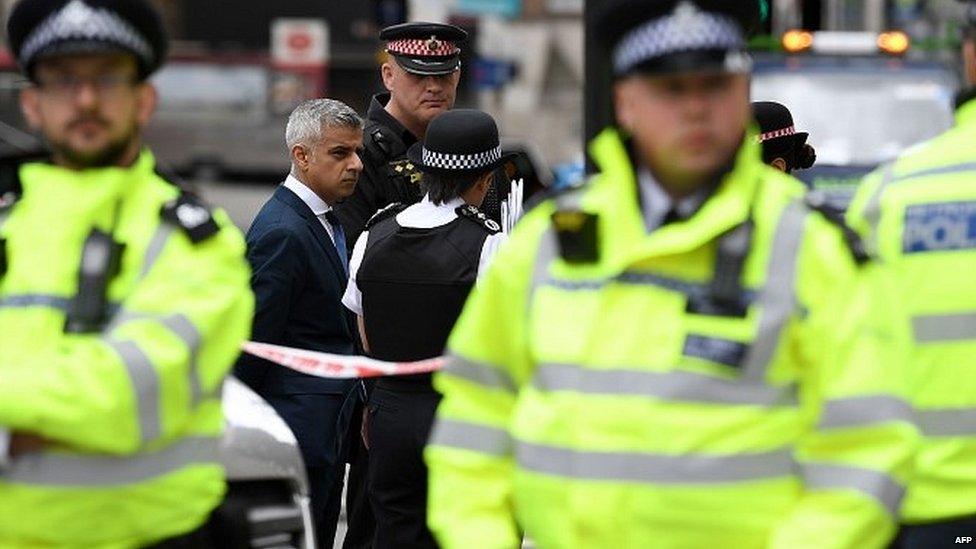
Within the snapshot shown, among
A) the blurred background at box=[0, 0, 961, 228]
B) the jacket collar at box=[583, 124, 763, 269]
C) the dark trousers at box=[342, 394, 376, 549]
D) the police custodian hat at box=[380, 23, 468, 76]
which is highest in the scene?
the jacket collar at box=[583, 124, 763, 269]

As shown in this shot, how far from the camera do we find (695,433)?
369 centimetres

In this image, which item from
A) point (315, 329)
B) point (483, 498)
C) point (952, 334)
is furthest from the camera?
point (315, 329)

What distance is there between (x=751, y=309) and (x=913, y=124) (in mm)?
13553

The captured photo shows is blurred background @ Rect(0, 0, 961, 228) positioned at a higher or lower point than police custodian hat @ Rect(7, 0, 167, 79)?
lower

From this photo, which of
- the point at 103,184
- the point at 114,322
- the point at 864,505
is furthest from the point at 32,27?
the point at 864,505

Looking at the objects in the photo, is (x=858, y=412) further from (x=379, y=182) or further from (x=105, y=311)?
(x=379, y=182)

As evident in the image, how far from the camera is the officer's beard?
4238mm

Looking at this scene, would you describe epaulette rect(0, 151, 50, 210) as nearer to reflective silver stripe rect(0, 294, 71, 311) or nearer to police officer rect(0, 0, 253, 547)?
police officer rect(0, 0, 253, 547)

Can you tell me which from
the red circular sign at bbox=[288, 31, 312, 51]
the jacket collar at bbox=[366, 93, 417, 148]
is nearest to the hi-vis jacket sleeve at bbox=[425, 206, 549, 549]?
the jacket collar at bbox=[366, 93, 417, 148]

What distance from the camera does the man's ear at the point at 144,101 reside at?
14.2 ft

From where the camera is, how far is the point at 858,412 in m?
3.66

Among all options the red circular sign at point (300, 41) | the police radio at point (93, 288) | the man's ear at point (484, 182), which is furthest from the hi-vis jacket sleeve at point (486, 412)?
the red circular sign at point (300, 41)

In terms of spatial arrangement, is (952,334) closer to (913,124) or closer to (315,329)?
(315,329)

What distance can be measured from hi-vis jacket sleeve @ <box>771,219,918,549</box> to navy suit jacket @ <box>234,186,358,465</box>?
3892mm
